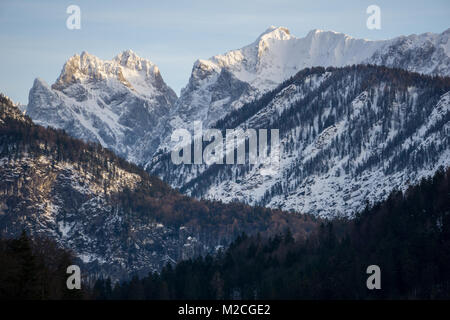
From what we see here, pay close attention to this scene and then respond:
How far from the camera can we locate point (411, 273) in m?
186

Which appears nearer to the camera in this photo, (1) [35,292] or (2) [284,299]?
(1) [35,292]

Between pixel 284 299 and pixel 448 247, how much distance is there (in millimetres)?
34406
